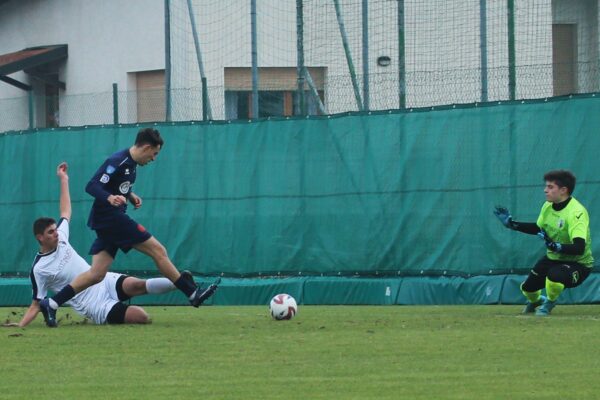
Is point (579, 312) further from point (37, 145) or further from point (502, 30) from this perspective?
point (37, 145)

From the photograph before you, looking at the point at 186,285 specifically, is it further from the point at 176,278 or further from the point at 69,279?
the point at 69,279

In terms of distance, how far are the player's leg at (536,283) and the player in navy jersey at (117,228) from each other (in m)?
3.40

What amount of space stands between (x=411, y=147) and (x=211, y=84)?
27.4ft

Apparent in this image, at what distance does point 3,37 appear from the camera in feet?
114

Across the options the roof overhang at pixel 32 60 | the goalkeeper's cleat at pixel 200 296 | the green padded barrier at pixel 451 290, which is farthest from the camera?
the roof overhang at pixel 32 60

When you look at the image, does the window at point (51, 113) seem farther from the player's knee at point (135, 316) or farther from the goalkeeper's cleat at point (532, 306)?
the goalkeeper's cleat at point (532, 306)

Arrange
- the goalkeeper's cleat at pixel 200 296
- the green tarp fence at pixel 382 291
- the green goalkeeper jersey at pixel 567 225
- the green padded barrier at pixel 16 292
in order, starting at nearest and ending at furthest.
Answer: the goalkeeper's cleat at pixel 200 296, the green goalkeeper jersey at pixel 567 225, the green tarp fence at pixel 382 291, the green padded barrier at pixel 16 292

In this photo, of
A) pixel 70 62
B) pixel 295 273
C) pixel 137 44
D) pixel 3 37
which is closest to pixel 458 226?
pixel 295 273

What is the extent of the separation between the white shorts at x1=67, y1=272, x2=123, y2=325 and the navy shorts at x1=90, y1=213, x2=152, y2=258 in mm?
503

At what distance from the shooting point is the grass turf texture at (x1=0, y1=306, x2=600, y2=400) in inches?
314

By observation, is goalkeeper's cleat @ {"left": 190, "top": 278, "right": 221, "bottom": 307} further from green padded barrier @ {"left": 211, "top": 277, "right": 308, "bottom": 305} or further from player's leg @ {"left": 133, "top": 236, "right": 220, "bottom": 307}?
green padded barrier @ {"left": 211, "top": 277, "right": 308, "bottom": 305}

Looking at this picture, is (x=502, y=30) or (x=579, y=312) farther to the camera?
(x=502, y=30)

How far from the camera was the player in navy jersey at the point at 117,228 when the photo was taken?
1309cm

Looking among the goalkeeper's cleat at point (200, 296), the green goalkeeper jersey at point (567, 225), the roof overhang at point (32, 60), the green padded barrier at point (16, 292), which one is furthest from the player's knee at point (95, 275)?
the roof overhang at point (32, 60)
